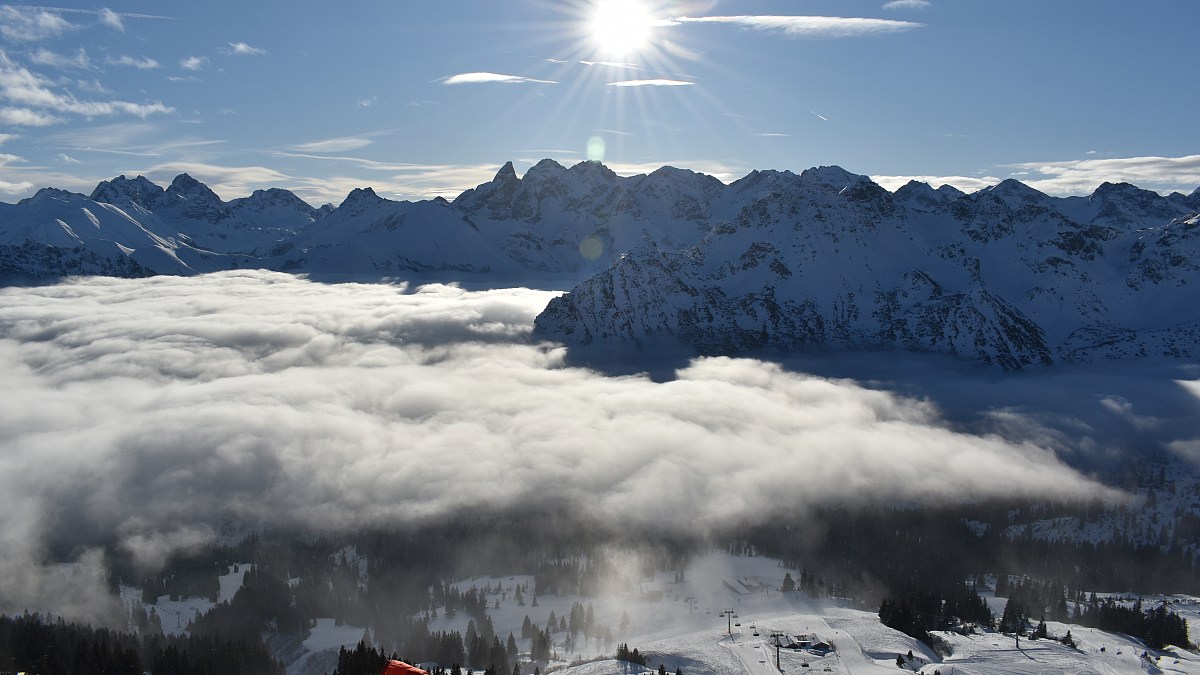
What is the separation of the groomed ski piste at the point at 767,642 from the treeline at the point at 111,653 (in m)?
19.5

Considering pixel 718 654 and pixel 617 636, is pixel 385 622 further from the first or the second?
pixel 718 654

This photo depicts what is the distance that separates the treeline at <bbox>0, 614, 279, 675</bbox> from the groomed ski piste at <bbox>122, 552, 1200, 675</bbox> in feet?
64.0

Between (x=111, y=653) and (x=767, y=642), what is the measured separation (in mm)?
115479

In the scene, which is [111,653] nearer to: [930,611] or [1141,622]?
[930,611]

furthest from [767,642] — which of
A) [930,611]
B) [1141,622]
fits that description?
[1141,622]

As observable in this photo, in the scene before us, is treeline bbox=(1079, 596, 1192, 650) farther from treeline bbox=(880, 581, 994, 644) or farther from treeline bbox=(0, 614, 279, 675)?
treeline bbox=(0, 614, 279, 675)

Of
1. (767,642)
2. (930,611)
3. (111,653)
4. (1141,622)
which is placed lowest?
(930,611)

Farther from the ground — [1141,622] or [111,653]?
[111,653]

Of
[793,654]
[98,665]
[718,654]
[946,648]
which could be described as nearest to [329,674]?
[98,665]

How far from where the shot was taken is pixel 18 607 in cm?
18662

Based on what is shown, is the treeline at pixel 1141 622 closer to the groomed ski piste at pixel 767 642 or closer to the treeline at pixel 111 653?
the groomed ski piste at pixel 767 642

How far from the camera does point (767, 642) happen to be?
156 meters

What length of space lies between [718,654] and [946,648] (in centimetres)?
4582

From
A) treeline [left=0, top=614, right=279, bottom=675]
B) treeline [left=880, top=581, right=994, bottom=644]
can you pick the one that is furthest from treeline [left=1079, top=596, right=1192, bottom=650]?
treeline [left=0, top=614, right=279, bottom=675]
